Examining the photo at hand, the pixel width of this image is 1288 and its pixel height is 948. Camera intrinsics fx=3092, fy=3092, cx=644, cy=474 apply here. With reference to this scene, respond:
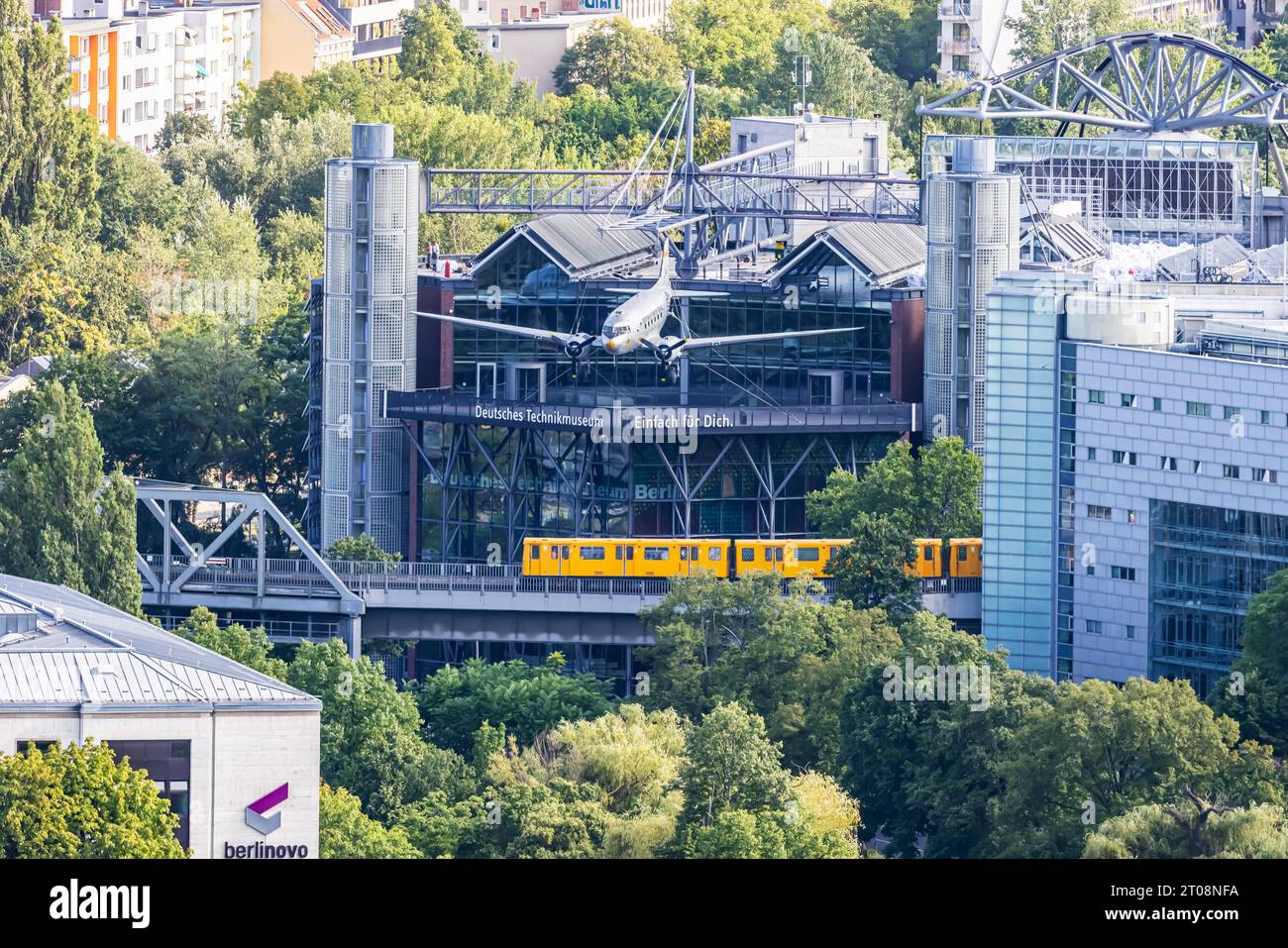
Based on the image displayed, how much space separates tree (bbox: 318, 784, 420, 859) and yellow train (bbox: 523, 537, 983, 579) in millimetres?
30118

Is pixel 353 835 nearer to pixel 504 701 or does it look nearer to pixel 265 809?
pixel 265 809

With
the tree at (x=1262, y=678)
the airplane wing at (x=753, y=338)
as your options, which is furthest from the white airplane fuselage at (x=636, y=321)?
the tree at (x=1262, y=678)

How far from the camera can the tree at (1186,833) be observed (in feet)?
223

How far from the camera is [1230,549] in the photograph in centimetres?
9481

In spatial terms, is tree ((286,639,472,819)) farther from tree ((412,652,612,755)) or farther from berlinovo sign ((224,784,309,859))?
berlinovo sign ((224,784,309,859))

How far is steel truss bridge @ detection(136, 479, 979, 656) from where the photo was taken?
107312 mm

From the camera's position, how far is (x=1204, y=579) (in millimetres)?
95375

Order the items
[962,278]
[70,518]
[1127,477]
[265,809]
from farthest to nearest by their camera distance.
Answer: [962,278] → [70,518] → [1127,477] → [265,809]

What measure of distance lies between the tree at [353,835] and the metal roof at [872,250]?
149ft

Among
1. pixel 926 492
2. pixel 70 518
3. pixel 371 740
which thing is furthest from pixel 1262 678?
pixel 70 518

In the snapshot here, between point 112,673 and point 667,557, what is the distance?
40.9m
